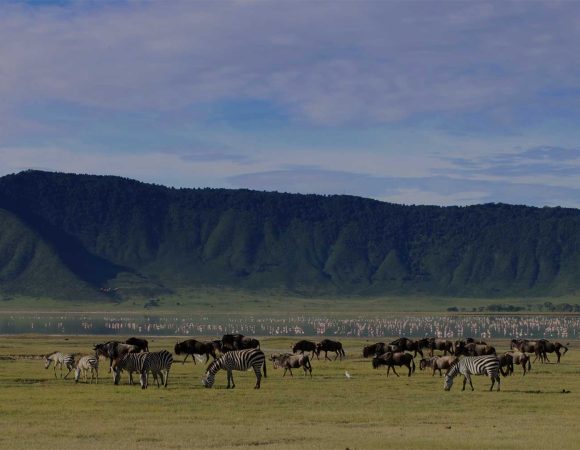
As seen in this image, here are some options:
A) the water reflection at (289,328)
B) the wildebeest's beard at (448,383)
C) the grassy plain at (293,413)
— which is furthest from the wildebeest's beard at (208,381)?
the water reflection at (289,328)

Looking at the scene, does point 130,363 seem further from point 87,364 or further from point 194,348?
point 194,348

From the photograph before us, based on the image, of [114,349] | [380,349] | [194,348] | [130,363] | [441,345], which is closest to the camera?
[130,363]

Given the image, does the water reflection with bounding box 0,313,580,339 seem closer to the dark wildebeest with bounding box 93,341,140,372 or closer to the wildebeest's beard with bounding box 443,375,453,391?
the dark wildebeest with bounding box 93,341,140,372

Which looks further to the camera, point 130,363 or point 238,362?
point 130,363

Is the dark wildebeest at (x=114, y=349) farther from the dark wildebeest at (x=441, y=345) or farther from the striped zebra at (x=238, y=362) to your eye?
the dark wildebeest at (x=441, y=345)

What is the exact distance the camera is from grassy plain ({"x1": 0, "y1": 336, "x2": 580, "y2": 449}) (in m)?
24.6

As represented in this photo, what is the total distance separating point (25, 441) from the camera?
24172mm

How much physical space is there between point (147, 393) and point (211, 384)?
314 centimetres

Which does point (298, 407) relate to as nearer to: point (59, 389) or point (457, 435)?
point (457, 435)

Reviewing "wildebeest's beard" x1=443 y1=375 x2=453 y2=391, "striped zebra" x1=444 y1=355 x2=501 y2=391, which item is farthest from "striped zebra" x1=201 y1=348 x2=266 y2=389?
"striped zebra" x1=444 y1=355 x2=501 y2=391

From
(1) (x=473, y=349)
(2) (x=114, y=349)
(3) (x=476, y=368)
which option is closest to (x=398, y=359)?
(1) (x=473, y=349)

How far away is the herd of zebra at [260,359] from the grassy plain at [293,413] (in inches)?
27.5

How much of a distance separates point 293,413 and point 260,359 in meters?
8.11

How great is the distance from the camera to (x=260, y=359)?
38000mm
